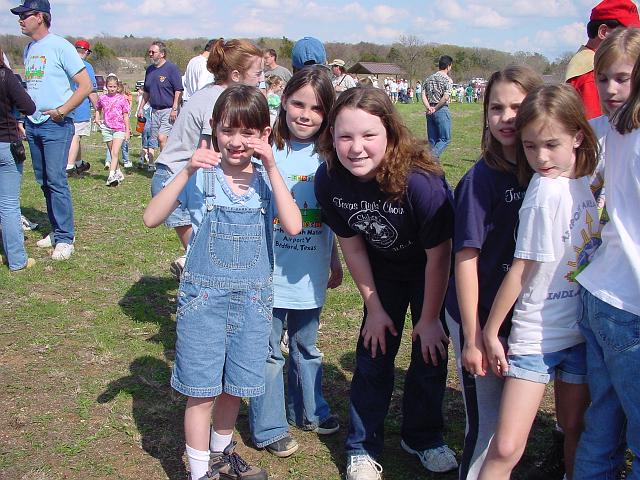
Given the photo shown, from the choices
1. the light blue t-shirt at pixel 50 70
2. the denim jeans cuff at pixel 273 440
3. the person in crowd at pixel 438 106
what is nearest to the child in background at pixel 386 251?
the denim jeans cuff at pixel 273 440

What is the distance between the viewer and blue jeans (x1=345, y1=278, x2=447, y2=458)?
2.88 meters

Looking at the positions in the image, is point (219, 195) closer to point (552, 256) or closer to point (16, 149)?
point (552, 256)

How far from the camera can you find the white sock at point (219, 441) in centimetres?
286

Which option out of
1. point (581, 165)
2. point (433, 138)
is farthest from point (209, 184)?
point (433, 138)

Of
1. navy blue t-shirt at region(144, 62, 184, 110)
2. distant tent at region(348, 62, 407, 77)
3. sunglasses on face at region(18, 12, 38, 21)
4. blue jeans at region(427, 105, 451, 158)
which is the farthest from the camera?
distant tent at region(348, 62, 407, 77)

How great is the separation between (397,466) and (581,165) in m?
1.70

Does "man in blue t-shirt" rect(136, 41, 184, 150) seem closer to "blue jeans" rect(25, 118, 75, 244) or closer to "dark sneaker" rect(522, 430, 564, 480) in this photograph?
"blue jeans" rect(25, 118, 75, 244)

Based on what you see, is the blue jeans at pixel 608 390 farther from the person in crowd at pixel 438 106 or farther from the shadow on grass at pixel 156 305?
the person in crowd at pixel 438 106

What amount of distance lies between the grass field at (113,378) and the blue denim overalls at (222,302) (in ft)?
2.06

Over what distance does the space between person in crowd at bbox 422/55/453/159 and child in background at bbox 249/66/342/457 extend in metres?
8.19

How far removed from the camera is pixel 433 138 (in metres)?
11.5

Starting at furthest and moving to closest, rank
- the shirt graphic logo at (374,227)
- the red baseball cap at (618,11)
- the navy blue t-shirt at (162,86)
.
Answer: the navy blue t-shirt at (162,86) < the red baseball cap at (618,11) < the shirt graphic logo at (374,227)

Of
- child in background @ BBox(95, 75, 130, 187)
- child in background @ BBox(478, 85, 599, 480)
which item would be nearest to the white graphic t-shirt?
child in background @ BBox(478, 85, 599, 480)

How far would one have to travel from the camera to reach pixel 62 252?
6.05 meters
